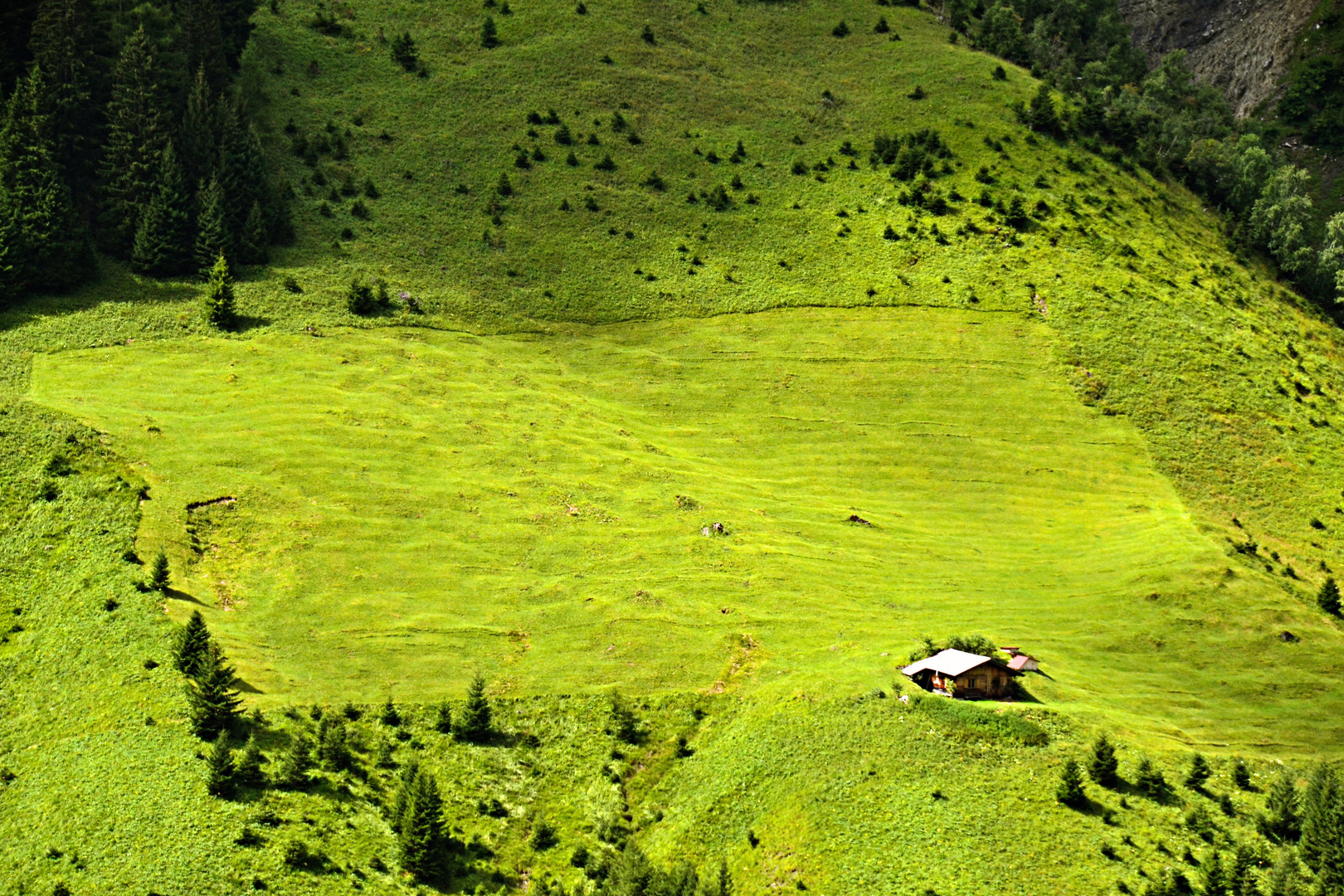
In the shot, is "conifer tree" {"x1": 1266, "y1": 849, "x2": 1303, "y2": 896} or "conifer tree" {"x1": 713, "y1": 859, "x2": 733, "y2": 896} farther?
"conifer tree" {"x1": 1266, "y1": 849, "x2": 1303, "y2": 896}

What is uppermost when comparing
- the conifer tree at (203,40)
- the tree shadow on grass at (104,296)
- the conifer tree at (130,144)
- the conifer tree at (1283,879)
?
the conifer tree at (203,40)

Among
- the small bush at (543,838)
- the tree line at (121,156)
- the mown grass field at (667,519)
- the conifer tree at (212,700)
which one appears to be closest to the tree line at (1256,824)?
the mown grass field at (667,519)

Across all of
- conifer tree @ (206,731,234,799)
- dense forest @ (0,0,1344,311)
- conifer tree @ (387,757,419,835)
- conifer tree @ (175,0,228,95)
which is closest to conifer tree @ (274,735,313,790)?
conifer tree @ (206,731,234,799)

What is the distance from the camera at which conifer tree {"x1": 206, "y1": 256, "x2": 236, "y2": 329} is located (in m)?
91.9

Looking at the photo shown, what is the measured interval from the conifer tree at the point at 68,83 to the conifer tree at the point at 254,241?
13981mm

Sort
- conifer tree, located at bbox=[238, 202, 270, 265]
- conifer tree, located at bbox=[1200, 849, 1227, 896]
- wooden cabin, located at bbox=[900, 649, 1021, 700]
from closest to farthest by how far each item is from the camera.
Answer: conifer tree, located at bbox=[1200, 849, 1227, 896] < wooden cabin, located at bbox=[900, 649, 1021, 700] < conifer tree, located at bbox=[238, 202, 270, 265]

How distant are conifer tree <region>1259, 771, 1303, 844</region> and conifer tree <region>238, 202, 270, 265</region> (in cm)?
8859

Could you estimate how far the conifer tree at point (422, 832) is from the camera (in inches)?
1935

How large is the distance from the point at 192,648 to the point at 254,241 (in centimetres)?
5652

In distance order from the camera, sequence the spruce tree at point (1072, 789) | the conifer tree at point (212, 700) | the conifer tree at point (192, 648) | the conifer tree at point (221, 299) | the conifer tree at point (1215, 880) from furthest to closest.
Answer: the conifer tree at point (221, 299) < the conifer tree at point (192, 648) < the spruce tree at point (1072, 789) < the conifer tree at point (212, 700) < the conifer tree at point (1215, 880)

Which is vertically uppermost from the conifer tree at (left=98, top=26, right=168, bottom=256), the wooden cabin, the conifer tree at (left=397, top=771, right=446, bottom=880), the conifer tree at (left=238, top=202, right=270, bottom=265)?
the conifer tree at (left=98, top=26, right=168, bottom=256)

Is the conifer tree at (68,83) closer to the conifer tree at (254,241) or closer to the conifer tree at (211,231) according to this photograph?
the conifer tree at (211,231)

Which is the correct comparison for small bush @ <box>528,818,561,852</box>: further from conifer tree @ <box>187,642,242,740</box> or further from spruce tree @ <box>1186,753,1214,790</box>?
spruce tree @ <box>1186,753,1214,790</box>

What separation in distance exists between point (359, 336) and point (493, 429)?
17.9 meters
